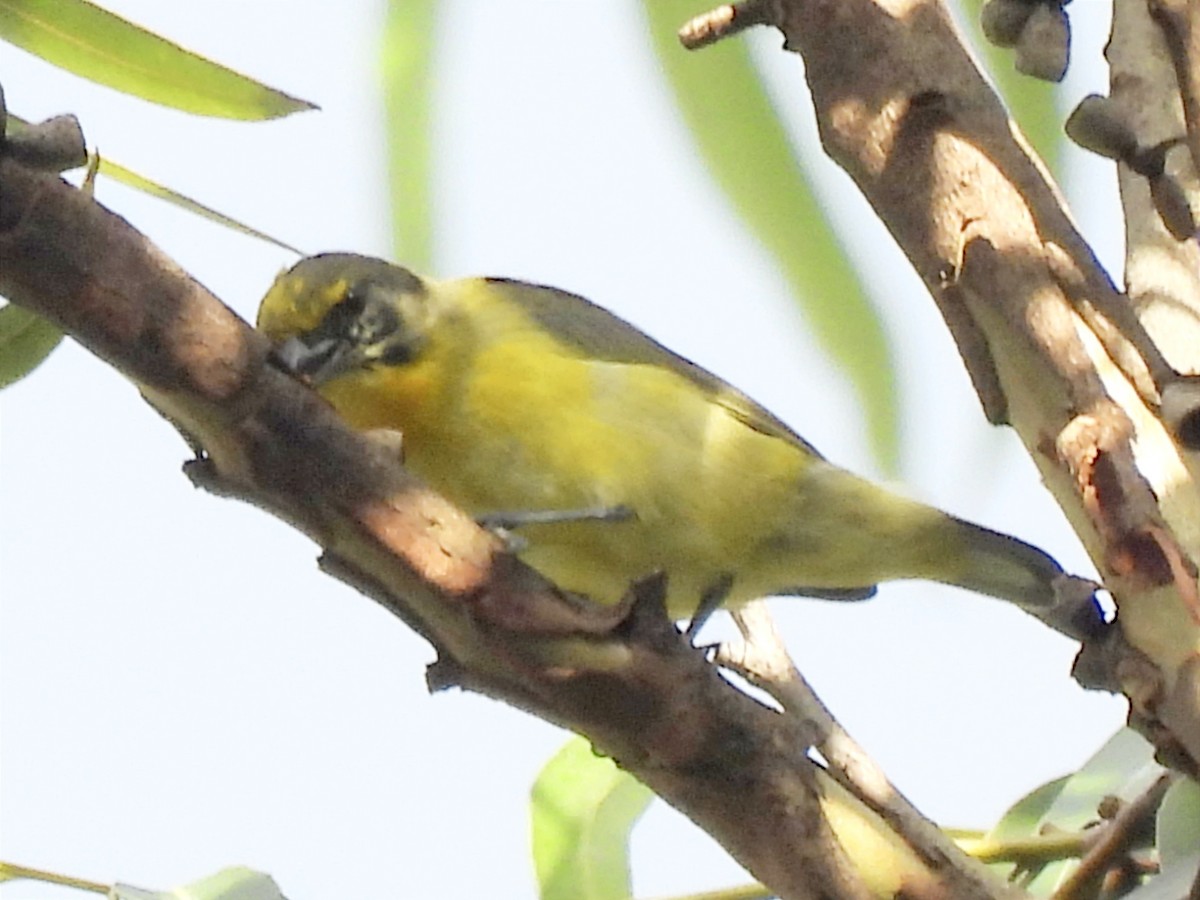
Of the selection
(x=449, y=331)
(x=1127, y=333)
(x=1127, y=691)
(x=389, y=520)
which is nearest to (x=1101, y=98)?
(x=1127, y=333)

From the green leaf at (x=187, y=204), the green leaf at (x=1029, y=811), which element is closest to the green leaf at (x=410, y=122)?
the green leaf at (x=187, y=204)

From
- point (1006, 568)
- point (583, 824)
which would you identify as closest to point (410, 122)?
point (583, 824)

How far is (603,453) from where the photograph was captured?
1.50m

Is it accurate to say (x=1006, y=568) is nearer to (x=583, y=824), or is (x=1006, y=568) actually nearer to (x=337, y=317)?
(x=583, y=824)

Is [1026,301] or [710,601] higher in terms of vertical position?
[1026,301]

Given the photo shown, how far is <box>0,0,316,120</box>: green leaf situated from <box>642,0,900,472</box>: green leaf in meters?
0.43

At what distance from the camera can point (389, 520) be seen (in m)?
0.73

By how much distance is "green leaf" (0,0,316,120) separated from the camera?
1.11 metres

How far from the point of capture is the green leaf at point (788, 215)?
1.40 metres

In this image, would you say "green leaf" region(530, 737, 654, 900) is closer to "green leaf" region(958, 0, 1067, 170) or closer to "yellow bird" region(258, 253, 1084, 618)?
"yellow bird" region(258, 253, 1084, 618)

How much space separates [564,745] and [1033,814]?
0.41m

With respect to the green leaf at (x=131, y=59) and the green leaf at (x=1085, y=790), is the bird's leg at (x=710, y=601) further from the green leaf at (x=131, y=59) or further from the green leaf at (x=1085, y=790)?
the green leaf at (x=131, y=59)

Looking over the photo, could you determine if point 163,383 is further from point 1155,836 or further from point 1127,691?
point 1155,836

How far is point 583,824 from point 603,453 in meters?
0.33
